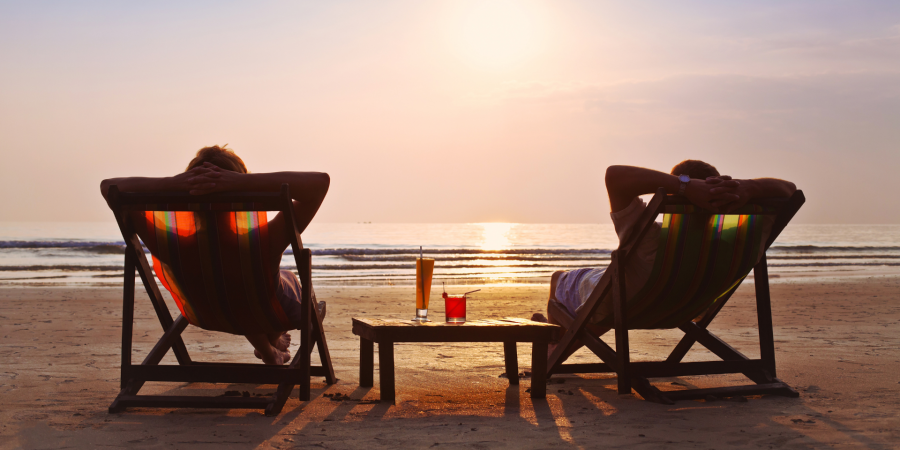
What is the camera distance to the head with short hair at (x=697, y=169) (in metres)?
3.26

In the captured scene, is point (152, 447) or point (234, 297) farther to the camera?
point (234, 297)

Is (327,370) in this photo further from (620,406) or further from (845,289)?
(845,289)

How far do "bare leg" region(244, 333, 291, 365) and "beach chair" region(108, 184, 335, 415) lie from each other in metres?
0.27

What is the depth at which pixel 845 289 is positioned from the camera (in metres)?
11.6

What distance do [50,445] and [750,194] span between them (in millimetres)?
3188

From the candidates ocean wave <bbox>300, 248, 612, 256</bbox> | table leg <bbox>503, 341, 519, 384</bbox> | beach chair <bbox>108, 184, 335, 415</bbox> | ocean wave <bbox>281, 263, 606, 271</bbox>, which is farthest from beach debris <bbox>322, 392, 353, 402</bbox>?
ocean wave <bbox>300, 248, 612, 256</bbox>

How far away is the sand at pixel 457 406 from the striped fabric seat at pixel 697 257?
0.53m

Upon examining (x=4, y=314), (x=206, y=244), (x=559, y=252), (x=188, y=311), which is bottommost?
(x=559, y=252)

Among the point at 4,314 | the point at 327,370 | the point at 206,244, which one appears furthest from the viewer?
the point at 4,314

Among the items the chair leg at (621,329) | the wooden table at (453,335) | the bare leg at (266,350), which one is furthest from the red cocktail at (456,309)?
the bare leg at (266,350)

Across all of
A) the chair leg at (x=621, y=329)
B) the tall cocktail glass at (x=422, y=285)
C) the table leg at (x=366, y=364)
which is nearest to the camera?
the chair leg at (x=621, y=329)

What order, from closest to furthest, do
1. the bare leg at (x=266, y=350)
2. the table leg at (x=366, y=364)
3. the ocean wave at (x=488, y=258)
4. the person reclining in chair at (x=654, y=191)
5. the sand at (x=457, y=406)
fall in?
the sand at (x=457, y=406) → the person reclining in chair at (x=654, y=191) → the bare leg at (x=266, y=350) → the table leg at (x=366, y=364) → the ocean wave at (x=488, y=258)

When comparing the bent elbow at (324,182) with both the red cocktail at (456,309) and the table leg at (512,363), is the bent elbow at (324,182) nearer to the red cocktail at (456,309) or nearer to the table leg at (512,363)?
the red cocktail at (456,309)

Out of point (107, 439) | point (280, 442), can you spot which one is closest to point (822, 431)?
point (280, 442)
